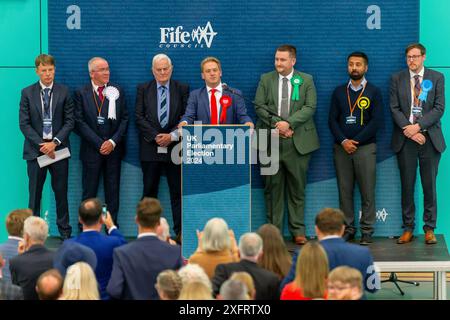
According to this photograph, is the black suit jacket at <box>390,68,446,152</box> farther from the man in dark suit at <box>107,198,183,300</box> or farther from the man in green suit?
the man in dark suit at <box>107,198,183,300</box>

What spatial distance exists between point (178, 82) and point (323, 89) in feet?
4.94

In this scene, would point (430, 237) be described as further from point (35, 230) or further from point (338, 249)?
point (35, 230)

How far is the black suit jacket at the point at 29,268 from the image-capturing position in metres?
6.75

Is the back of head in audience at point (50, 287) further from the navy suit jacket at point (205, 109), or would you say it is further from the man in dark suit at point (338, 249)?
the navy suit jacket at point (205, 109)

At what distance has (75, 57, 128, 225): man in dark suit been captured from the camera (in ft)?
33.2

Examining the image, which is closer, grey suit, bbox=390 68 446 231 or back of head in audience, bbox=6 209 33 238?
back of head in audience, bbox=6 209 33 238

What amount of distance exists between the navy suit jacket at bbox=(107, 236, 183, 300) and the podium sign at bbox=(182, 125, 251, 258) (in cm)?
246

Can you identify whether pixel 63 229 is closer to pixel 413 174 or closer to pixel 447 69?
pixel 413 174

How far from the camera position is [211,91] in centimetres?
984

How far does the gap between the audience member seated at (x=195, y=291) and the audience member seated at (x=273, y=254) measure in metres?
1.06

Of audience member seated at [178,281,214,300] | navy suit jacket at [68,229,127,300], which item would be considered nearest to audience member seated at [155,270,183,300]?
audience member seated at [178,281,214,300]

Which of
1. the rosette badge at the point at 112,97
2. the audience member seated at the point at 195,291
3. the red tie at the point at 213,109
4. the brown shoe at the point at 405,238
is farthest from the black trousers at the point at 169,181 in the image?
the audience member seated at the point at 195,291
